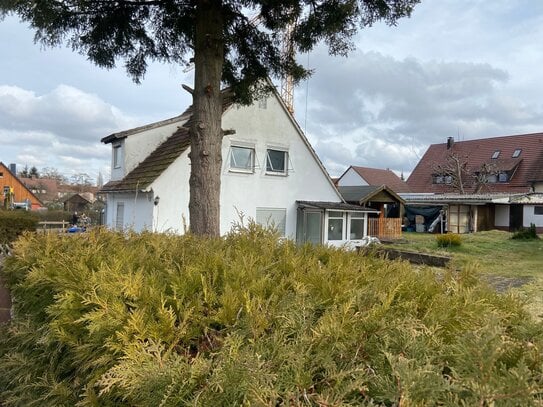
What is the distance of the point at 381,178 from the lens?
142ft

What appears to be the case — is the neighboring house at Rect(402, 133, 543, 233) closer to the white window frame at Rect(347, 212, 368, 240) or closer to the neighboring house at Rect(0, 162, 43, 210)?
the white window frame at Rect(347, 212, 368, 240)

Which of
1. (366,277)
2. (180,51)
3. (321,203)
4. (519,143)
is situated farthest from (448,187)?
(366,277)

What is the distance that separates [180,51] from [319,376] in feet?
26.9

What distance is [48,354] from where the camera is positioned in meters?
2.32

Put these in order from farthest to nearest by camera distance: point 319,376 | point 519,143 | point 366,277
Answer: point 519,143 → point 366,277 → point 319,376

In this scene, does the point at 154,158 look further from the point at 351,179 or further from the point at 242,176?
the point at 351,179

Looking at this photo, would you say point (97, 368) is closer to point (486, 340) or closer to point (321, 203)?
point (486, 340)

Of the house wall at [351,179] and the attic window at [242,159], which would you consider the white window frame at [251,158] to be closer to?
the attic window at [242,159]

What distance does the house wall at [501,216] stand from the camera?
29594 millimetres

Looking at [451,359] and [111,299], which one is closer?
[451,359]

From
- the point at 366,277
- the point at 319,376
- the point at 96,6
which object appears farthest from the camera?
the point at 96,6

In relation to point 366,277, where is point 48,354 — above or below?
below

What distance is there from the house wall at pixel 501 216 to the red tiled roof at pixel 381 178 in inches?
412

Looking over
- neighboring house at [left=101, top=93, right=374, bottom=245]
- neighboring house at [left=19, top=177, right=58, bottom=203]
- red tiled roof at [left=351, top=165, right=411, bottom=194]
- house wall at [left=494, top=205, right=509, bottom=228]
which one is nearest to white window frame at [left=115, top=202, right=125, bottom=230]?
neighboring house at [left=101, top=93, right=374, bottom=245]
